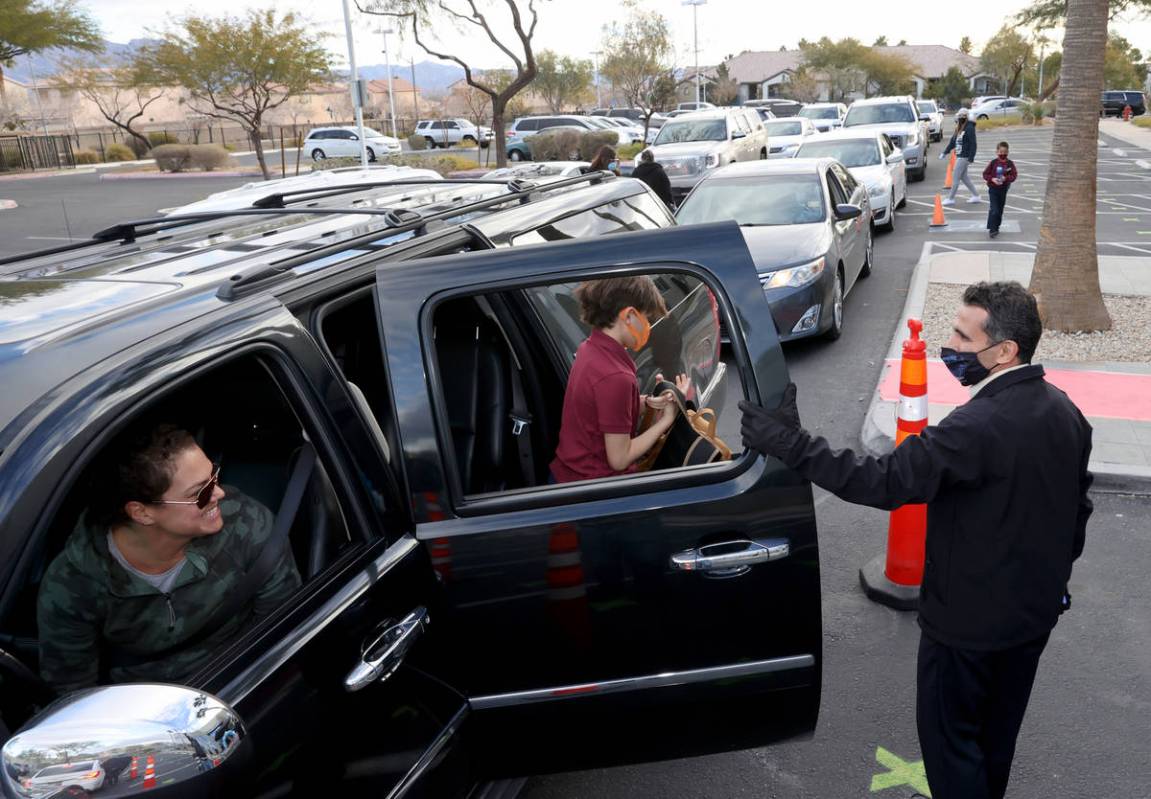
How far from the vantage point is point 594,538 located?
237 cm

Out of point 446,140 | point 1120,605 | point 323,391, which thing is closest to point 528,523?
point 323,391

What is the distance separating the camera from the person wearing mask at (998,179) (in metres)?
13.4

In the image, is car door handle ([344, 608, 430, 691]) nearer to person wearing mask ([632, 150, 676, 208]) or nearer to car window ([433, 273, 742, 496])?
car window ([433, 273, 742, 496])

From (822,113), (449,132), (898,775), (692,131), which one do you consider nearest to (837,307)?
(898,775)

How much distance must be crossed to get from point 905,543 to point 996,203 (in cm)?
1153

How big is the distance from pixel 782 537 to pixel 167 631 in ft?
4.98

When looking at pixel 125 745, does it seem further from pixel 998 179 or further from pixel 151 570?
pixel 998 179

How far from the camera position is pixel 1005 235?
47.8 ft

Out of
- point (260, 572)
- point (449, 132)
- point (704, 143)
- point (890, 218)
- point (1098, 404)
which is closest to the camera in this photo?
point (260, 572)

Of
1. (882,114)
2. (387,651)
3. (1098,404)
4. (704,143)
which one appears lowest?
(1098,404)

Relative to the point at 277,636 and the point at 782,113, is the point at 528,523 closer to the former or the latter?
the point at 277,636

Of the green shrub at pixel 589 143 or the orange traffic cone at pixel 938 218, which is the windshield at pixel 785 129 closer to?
the green shrub at pixel 589 143

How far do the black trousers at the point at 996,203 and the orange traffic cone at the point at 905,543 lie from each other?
36.1 feet

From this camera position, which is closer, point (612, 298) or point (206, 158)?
point (612, 298)
